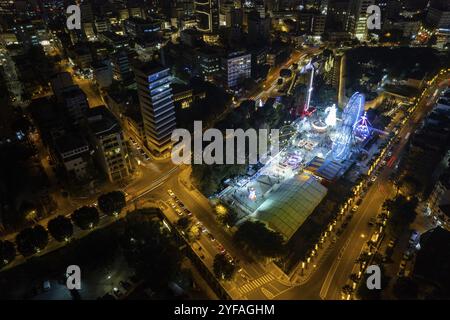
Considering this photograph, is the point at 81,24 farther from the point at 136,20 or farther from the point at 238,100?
the point at 238,100

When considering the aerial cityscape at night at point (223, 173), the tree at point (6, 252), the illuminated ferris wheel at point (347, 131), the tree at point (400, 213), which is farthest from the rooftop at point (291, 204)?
the tree at point (6, 252)

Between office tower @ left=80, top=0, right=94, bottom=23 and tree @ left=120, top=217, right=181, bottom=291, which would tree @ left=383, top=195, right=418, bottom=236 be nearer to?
tree @ left=120, top=217, right=181, bottom=291

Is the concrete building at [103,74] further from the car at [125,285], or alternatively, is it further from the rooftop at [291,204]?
the car at [125,285]

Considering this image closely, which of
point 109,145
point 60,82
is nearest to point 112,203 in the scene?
point 109,145

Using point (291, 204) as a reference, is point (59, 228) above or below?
below

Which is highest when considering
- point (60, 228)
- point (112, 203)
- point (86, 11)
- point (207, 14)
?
point (86, 11)

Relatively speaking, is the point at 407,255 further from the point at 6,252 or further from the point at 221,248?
the point at 6,252
